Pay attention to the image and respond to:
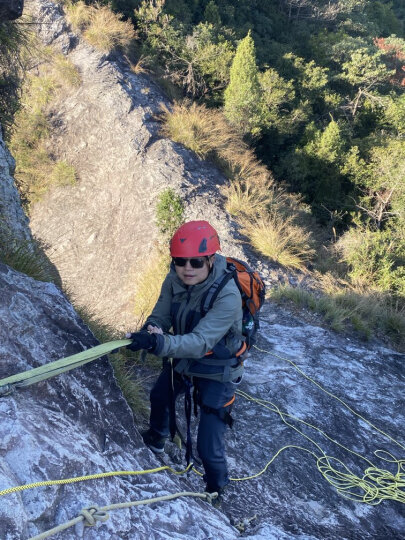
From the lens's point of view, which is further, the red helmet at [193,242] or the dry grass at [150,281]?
the dry grass at [150,281]

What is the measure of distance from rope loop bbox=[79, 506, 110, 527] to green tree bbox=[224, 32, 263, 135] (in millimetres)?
12791

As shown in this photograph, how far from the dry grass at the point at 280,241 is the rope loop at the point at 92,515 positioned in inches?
287

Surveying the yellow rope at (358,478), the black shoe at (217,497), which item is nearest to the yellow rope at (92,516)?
the black shoe at (217,497)

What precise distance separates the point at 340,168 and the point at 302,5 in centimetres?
1081

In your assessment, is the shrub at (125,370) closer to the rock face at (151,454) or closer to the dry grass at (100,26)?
the rock face at (151,454)

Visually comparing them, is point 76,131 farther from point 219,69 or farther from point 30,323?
point 30,323

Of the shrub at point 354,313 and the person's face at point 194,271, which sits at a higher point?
the person's face at point 194,271

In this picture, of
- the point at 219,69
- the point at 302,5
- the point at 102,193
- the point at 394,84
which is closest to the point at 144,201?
the point at 102,193

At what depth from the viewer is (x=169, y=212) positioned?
9.95 metres

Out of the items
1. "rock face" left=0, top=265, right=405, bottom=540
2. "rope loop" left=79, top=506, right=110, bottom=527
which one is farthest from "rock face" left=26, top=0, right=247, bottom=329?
"rope loop" left=79, top=506, right=110, bottom=527

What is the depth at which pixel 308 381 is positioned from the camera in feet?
17.9

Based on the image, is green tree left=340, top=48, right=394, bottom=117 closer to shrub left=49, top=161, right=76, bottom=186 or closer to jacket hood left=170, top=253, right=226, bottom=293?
shrub left=49, top=161, right=76, bottom=186

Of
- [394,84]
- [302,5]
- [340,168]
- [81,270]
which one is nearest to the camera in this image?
[81,270]

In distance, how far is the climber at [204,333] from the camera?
2.70 m
